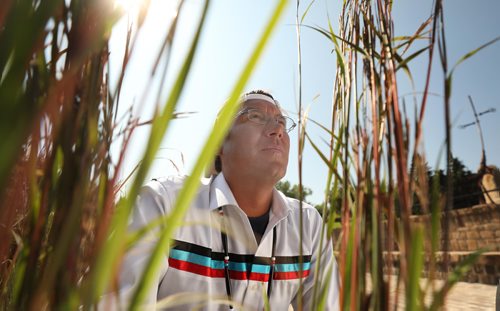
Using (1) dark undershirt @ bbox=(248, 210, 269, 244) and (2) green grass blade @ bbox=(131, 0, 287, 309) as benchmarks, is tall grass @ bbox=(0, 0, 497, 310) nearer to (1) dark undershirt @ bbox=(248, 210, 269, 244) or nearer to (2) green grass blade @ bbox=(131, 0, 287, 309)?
(2) green grass blade @ bbox=(131, 0, 287, 309)

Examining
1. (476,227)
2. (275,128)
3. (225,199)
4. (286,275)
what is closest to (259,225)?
(225,199)

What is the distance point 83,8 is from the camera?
16.1 inches

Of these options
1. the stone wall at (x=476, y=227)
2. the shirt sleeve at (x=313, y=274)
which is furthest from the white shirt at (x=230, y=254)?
the stone wall at (x=476, y=227)

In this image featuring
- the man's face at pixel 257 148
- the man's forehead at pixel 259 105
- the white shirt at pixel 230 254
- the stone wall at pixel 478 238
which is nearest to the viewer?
the white shirt at pixel 230 254

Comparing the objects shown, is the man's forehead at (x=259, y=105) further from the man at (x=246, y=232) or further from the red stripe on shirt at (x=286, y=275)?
the red stripe on shirt at (x=286, y=275)

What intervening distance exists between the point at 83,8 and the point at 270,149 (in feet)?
7.55

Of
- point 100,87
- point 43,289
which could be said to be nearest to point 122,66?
point 100,87

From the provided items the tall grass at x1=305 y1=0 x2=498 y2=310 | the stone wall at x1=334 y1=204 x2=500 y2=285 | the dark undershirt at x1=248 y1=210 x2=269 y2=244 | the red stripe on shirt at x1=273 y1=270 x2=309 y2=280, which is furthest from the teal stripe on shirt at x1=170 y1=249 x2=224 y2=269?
the stone wall at x1=334 y1=204 x2=500 y2=285

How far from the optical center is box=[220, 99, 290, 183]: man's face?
2652mm

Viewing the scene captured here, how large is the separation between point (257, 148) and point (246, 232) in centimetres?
59

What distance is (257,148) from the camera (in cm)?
274

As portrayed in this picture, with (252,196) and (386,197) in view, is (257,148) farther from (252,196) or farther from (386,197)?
(386,197)

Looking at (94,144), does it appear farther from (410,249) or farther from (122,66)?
(410,249)

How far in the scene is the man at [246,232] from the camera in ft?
6.73
